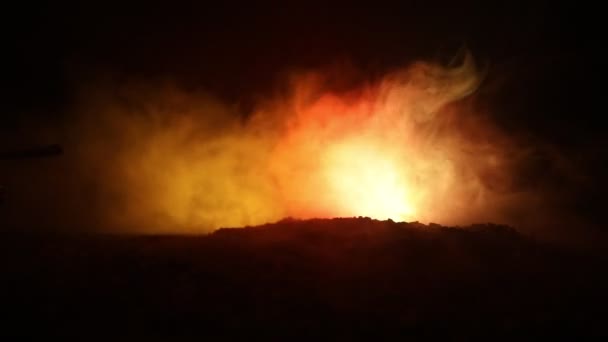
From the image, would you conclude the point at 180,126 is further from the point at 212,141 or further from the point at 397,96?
the point at 397,96

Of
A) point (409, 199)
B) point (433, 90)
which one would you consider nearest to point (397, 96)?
point (433, 90)

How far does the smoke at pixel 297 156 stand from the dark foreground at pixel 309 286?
20.8 ft

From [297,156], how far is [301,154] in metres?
0.18

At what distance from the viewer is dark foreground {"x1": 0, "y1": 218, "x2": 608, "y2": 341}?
802 cm

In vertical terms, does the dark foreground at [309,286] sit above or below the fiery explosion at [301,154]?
below

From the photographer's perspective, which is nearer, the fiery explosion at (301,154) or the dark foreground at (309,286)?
the dark foreground at (309,286)

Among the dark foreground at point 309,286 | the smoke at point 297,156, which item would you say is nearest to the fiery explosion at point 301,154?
the smoke at point 297,156

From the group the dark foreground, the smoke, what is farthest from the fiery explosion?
the dark foreground

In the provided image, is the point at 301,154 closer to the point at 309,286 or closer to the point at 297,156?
the point at 297,156

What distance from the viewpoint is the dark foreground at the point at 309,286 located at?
8.02 metres

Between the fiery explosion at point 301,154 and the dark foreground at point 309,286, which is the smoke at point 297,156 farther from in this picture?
the dark foreground at point 309,286

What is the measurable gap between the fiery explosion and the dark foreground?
657cm

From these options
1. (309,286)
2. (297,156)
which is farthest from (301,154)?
(309,286)

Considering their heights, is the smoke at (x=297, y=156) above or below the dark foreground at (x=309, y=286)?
above
